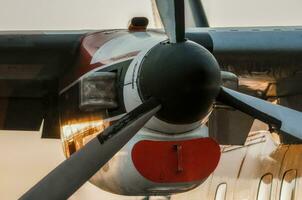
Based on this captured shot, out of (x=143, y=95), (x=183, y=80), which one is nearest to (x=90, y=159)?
(x=143, y=95)

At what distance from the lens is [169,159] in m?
9.06

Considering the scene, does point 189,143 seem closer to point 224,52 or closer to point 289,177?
point 224,52

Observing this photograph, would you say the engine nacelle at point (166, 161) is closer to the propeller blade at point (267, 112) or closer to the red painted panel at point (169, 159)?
the red painted panel at point (169, 159)

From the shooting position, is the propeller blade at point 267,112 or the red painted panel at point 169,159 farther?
the red painted panel at point 169,159

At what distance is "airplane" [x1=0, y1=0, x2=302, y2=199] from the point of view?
A: 8.17m

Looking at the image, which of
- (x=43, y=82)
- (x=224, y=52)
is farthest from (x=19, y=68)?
(x=224, y=52)

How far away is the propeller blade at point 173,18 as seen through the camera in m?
8.40

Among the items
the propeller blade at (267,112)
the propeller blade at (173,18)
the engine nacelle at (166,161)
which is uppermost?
the propeller blade at (173,18)

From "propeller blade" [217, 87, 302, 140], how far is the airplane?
0.5 inches

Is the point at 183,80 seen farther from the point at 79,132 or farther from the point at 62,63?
the point at 62,63

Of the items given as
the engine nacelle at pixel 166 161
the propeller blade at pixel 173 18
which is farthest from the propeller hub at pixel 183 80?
the engine nacelle at pixel 166 161

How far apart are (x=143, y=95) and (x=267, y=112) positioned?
1345 millimetres

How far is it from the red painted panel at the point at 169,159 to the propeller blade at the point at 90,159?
521 mm

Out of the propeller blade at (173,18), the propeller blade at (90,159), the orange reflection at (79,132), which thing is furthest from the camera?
the orange reflection at (79,132)
